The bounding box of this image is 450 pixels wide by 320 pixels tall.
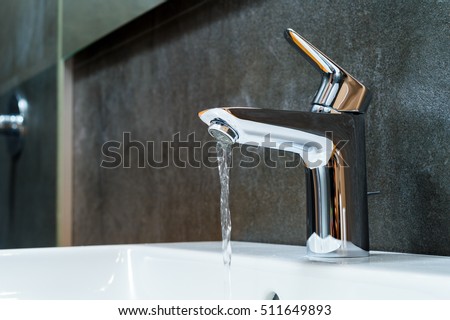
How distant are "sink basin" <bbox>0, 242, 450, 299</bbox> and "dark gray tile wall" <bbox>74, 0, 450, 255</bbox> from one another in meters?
0.08

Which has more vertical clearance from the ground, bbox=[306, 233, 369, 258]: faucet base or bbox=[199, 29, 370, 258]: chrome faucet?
bbox=[199, 29, 370, 258]: chrome faucet

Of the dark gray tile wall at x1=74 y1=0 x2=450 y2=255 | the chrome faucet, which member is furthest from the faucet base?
Result: the dark gray tile wall at x1=74 y1=0 x2=450 y2=255

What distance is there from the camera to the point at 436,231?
0.61m

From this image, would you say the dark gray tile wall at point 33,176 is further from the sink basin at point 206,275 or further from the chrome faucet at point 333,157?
the chrome faucet at point 333,157

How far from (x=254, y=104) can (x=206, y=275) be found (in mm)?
322

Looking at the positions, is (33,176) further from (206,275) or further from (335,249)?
(335,249)

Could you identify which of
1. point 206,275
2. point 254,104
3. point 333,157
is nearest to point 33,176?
point 254,104

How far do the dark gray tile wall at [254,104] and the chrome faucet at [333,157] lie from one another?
0.08 meters

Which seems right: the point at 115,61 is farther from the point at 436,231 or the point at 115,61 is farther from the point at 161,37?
the point at 436,231

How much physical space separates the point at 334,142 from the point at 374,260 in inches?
4.4

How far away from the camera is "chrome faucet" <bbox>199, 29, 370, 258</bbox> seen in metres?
0.55

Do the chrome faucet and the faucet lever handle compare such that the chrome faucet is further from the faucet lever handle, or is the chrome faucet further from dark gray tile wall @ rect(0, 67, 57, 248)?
dark gray tile wall @ rect(0, 67, 57, 248)

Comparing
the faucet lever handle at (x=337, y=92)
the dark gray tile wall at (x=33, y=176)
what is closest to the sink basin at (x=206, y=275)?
the faucet lever handle at (x=337, y=92)
